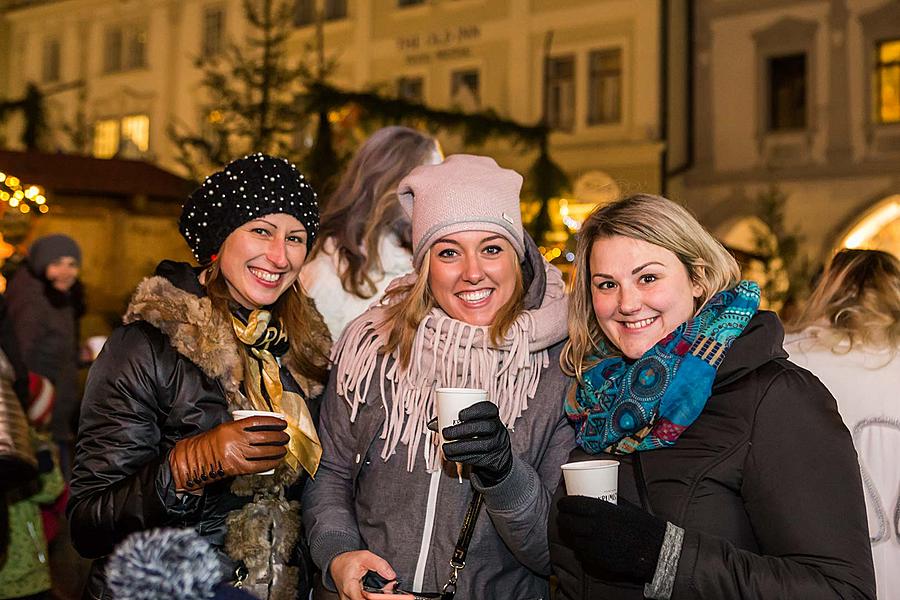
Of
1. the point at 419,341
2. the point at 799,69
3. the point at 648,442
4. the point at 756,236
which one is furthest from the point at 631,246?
the point at 799,69

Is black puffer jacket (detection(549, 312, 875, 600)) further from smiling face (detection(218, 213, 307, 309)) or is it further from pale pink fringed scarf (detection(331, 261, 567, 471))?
smiling face (detection(218, 213, 307, 309))

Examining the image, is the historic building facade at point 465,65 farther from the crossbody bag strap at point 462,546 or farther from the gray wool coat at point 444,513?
the crossbody bag strap at point 462,546

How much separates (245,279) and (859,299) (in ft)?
7.36

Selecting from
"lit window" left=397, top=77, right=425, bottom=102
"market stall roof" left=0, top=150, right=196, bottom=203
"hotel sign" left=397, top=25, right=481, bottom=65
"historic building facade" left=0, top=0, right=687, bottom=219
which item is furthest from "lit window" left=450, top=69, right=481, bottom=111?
"market stall roof" left=0, top=150, right=196, bottom=203

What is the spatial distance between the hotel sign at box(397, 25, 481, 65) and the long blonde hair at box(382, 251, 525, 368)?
19.8m

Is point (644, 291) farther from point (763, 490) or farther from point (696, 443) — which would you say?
point (763, 490)

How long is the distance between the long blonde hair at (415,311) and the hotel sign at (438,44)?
779 inches

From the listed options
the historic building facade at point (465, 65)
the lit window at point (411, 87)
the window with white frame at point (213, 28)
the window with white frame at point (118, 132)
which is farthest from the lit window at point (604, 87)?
the window with white frame at point (118, 132)

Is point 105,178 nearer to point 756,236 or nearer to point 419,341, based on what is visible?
point 419,341

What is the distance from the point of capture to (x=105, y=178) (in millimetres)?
10656

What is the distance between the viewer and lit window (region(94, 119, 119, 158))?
28.4m

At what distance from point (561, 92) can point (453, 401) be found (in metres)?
19.6

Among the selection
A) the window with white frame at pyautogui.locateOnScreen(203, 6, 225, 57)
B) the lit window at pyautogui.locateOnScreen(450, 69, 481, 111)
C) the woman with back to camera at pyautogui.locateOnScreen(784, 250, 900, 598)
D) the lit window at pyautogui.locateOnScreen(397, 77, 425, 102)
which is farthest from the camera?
the window with white frame at pyautogui.locateOnScreen(203, 6, 225, 57)

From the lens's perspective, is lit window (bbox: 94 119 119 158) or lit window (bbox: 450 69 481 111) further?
lit window (bbox: 94 119 119 158)
